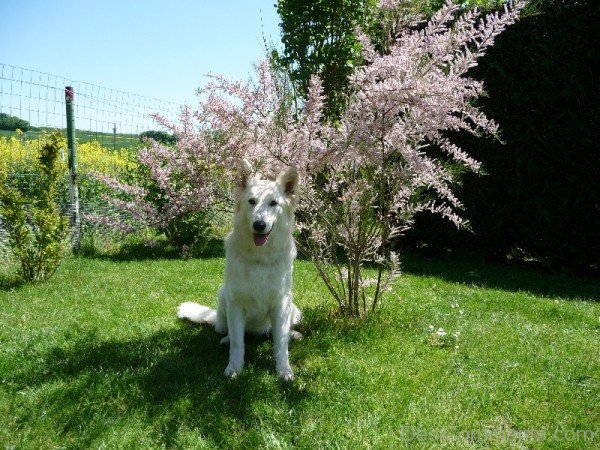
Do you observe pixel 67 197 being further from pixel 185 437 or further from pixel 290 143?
pixel 185 437

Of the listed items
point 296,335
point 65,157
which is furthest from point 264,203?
point 65,157

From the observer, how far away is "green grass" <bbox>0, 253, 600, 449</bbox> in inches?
110

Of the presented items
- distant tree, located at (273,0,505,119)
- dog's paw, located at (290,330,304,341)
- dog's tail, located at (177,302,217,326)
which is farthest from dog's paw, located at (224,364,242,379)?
distant tree, located at (273,0,505,119)

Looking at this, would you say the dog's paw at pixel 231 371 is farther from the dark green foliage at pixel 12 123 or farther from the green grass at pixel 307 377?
the dark green foliage at pixel 12 123

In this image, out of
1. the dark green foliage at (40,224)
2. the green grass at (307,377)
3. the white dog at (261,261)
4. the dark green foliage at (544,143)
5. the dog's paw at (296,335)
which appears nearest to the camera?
the green grass at (307,377)

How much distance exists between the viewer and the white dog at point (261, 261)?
3.53m

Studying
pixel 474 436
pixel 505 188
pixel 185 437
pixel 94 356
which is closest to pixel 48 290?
pixel 94 356

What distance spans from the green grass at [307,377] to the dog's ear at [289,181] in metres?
1.33

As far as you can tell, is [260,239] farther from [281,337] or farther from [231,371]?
[231,371]

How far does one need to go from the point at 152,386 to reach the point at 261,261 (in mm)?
1139

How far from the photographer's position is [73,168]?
7.75m

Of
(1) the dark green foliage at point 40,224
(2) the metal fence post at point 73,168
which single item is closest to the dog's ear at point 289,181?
(1) the dark green foliage at point 40,224

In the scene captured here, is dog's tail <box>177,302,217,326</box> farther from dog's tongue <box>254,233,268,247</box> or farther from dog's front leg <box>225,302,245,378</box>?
dog's tongue <box>254,233,268,247</box>

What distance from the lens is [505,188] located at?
810 cm
